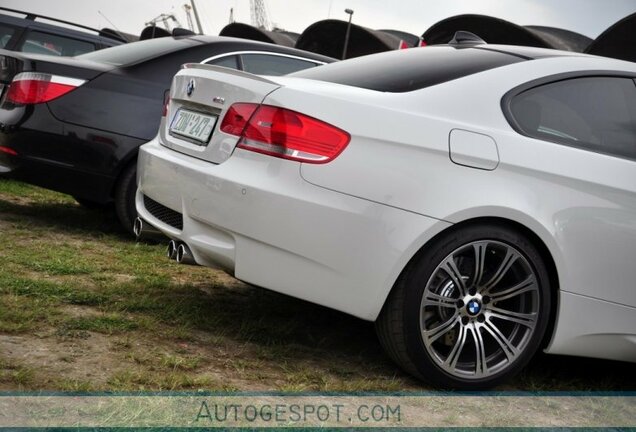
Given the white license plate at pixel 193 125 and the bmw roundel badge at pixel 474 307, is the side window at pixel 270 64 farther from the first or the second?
the bmw roundel badge at pixel 474 307

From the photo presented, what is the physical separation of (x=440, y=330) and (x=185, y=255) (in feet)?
3.79

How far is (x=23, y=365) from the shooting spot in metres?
3.51

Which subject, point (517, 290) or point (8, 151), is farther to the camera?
point (8, 151)

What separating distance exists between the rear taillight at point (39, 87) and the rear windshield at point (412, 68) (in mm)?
2193

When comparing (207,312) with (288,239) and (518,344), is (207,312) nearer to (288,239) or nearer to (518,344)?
(288,239)

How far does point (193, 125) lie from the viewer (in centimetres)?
435

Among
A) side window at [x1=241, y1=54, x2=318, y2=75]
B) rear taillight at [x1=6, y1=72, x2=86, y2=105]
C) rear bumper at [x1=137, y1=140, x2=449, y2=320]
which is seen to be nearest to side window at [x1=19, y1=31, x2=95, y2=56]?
side window at [x1=241, y1=54, x2=318, y2=75]

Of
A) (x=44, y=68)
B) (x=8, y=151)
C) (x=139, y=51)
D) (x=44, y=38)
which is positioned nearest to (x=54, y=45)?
(x=44, y=38)

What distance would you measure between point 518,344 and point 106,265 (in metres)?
2.66

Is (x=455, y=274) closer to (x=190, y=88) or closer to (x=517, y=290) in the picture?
(x=517, y=290)

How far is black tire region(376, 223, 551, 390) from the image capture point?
3811mm

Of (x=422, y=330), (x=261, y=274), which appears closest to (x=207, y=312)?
(x=261, y=274)

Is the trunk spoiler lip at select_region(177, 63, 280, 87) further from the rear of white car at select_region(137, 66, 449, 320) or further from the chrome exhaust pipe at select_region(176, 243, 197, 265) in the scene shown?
the chrome exhaust pipe at select_region(176, 243, 197, 265)

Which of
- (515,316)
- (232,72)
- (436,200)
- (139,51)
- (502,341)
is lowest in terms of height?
(502,341)
